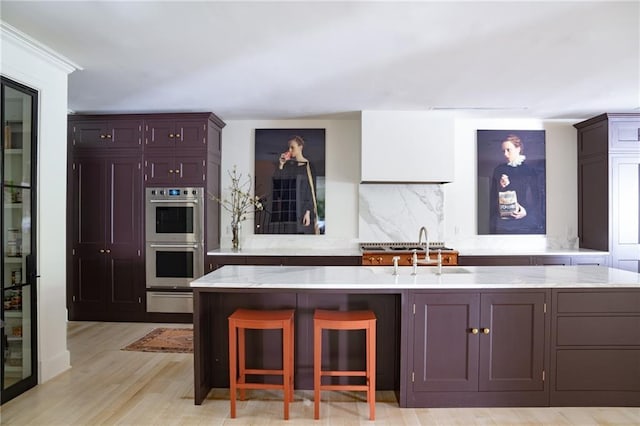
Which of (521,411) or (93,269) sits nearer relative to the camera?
(521,411)

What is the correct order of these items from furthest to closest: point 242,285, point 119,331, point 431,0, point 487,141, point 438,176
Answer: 1. point 487,141
2. point 438,176
3. point 119,331
4. point 242,285
5. point 431,0

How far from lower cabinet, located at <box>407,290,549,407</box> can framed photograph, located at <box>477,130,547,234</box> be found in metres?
2.71

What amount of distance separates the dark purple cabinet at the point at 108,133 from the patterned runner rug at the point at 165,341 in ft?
7.12

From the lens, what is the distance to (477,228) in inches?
209

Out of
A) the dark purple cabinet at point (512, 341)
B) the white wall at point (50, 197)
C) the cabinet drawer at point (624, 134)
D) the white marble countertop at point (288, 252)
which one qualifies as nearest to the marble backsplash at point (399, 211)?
the white marble countertop at point (288, 252)

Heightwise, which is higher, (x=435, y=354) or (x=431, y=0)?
(x=431, y=0)

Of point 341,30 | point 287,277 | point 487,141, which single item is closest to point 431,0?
point 341,30

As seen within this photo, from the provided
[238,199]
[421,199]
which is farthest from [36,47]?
[421,199]

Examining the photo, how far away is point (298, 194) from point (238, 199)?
0.78 meters

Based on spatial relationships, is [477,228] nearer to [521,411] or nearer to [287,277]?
[521,411]

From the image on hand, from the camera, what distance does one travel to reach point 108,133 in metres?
4.86

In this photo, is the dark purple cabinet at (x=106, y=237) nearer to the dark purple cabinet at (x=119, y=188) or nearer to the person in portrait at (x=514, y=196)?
the dark purple cabinet at (x=119, y=188)

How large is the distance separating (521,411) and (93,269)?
461 cm

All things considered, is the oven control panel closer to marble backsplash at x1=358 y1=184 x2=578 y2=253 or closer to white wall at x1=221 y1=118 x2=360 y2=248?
white wall at x1=221 y1=118 x2=360 y2=248
